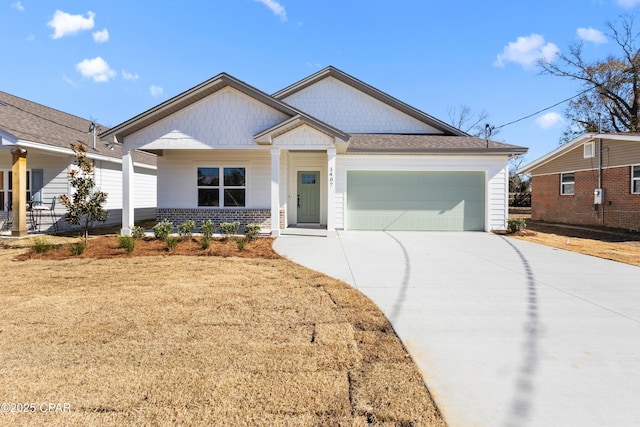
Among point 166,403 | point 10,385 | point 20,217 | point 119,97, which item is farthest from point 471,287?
point 119,97

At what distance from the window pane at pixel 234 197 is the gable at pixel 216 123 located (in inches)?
100

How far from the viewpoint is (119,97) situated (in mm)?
→ 44000

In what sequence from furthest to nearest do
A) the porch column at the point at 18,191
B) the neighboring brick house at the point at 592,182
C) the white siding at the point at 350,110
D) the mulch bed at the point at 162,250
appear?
the white siding at the point at 350,110
the neighboring brick house at the point at 592,182
the porch column at the point at 18,191
the mulch bed at the point at 162,250

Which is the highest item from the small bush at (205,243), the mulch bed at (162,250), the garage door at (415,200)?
the garage door at (415,200)

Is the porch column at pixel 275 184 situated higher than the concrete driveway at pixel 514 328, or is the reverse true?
the porch column at pixel 275 184

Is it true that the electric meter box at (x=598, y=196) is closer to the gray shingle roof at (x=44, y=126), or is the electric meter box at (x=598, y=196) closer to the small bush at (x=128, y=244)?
the small bush at (x=128, y=244)

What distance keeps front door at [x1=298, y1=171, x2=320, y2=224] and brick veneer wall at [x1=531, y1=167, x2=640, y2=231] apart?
13556 mm

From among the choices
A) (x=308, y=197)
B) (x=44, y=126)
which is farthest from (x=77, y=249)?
(x=308, y=197)

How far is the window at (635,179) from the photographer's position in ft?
50.1

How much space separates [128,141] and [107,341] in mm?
10039

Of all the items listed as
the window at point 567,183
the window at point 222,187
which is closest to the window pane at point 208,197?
the window at point 222,187

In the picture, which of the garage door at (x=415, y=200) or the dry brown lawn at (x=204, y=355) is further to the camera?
the garage door at (x=415, y=200)

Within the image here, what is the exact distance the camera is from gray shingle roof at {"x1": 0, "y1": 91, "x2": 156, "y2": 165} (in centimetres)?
1209

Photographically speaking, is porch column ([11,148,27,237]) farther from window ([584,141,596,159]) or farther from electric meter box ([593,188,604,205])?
window ([584,141,596,159])
